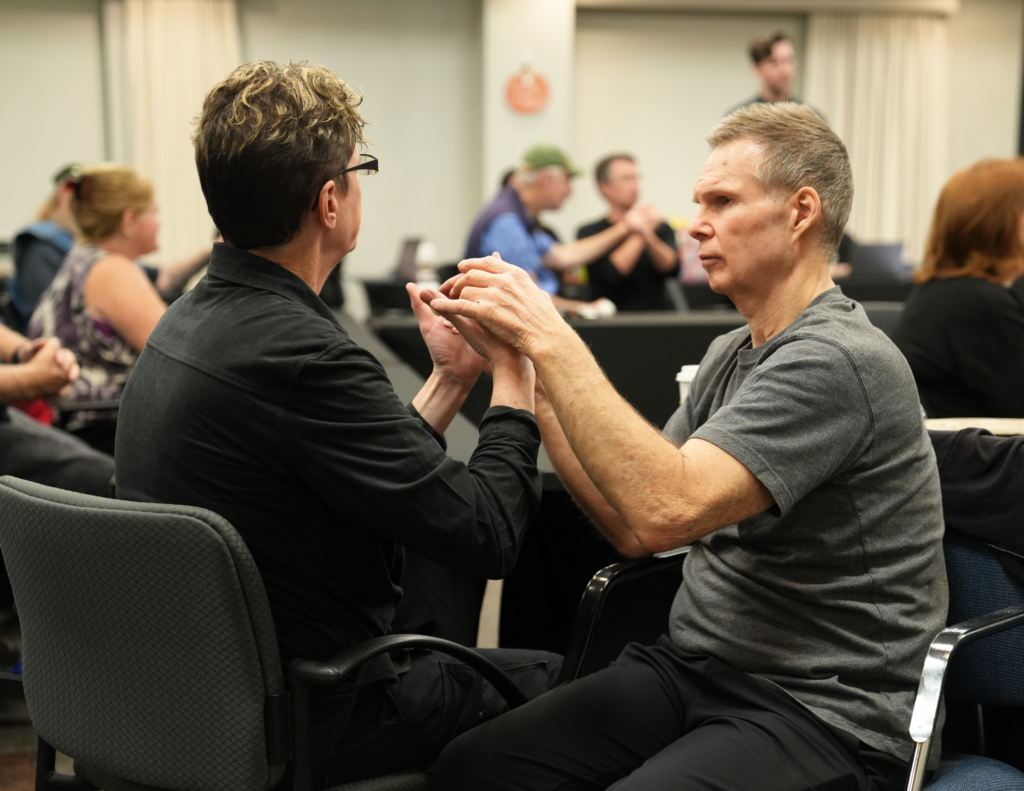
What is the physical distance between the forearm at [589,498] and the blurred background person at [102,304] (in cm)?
156

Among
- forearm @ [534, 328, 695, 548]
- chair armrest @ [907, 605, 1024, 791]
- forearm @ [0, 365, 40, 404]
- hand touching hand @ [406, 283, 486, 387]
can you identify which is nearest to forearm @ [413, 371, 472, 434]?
hand touching hand @ [406, 283, 486, 387]

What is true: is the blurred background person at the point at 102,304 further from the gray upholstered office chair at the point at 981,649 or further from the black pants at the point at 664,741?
the gray upholstered office chair at the point at 981,649

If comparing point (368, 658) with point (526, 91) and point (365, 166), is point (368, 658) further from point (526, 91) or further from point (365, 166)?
point (526, 91)

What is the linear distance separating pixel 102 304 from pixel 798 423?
2077 mm

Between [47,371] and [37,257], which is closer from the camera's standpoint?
[47,371]

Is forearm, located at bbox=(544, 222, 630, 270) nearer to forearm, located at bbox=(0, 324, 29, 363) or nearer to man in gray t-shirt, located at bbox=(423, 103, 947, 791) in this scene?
forearm, located at bbox=(0, 324, 29, 363)

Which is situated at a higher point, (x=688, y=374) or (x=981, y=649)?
(x=688, y=374)

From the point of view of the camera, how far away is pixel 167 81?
7.62 meters

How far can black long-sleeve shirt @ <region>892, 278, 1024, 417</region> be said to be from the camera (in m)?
2.18

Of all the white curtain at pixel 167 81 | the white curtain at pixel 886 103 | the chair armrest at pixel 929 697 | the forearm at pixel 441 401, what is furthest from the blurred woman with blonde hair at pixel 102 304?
the white curtain at pixel 886 103

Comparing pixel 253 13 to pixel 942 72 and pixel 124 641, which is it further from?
pixel 124 641

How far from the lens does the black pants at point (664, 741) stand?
109cm

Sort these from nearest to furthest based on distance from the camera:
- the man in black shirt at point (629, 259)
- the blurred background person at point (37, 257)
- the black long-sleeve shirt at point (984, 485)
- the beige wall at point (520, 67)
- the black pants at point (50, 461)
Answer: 1. the black long-sleeve shirt at point (984, 485)
2. the black pants at point (50, 461)
3. the blurred background person at point (37, 257)
4. the man in black shirt at point (629, 259)
5. the beige wall at point (520, 67)

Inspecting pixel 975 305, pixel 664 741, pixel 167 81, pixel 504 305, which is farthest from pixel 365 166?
pixel 167 81
